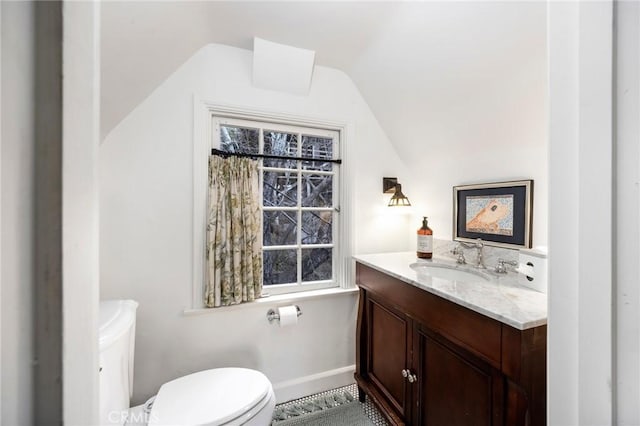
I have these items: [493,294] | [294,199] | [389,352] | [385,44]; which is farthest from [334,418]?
[385,44]

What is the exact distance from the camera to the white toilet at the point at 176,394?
0.94 m

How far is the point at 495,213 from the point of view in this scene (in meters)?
1.39

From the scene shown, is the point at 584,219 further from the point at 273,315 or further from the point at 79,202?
the point at 273,315

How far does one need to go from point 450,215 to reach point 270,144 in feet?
4.01

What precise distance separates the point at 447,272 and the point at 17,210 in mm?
1615

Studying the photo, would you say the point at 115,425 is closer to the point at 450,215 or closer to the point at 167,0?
the point at 167,0

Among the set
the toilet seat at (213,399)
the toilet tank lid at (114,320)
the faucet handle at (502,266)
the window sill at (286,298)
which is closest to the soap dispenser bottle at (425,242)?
the faucet handle at (502,266)

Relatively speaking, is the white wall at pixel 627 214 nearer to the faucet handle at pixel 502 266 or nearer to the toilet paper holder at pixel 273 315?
the faucet handle at pixel 502 266

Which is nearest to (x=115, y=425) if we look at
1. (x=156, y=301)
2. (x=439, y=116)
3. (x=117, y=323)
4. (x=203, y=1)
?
(x=117, y=323)

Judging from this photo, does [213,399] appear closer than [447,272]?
Yes

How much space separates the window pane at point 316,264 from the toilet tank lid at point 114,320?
94 centimetres

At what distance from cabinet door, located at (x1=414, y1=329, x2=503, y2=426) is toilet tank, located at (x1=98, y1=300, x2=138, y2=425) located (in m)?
1.20

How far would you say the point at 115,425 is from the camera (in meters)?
0.98

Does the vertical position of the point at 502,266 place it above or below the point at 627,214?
below
